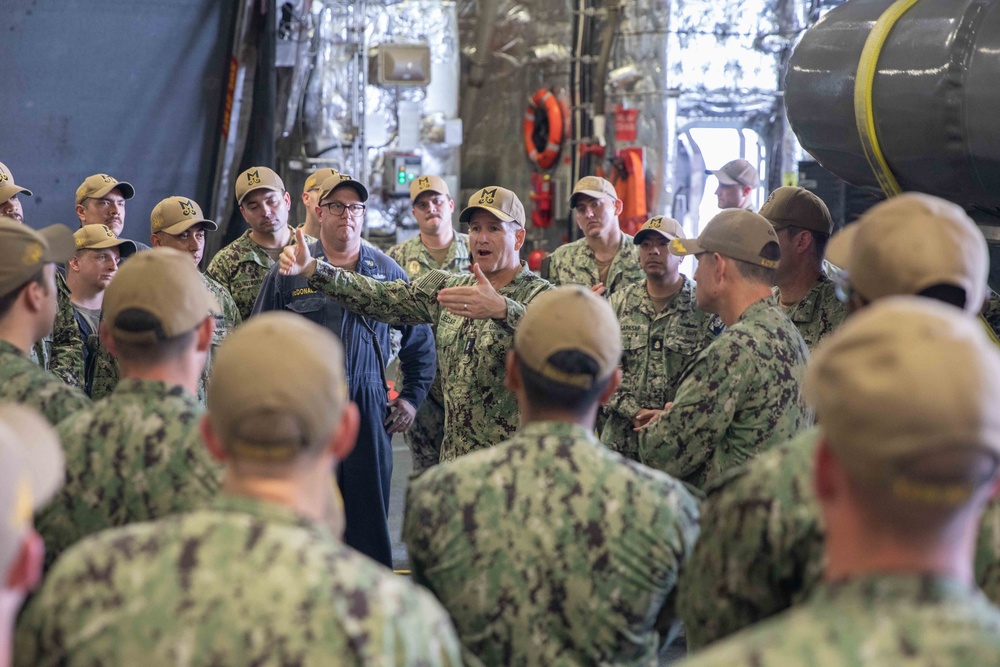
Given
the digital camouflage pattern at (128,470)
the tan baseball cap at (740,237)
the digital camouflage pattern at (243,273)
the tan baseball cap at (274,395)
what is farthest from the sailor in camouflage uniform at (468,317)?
the tan baseball cap at (274,395)

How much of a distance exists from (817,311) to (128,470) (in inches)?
107

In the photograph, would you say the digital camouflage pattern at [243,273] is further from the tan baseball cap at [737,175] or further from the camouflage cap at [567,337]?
the camouflage cap at [567,337]

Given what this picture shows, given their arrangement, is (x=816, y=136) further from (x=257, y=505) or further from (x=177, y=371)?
(x=257, y=505)

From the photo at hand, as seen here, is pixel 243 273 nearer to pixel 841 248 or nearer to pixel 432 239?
pixel 432 239

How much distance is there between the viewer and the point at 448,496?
2.21 meters

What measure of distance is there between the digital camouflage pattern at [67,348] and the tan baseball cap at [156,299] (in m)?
2.03

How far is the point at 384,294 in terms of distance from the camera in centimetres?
420

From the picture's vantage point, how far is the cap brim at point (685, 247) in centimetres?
363

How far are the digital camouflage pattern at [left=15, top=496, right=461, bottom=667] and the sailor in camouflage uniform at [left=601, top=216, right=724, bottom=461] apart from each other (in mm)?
2918

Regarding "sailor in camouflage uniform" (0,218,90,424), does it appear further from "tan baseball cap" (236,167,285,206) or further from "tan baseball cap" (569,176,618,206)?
"tan baseball cap" (569,176,618,206)

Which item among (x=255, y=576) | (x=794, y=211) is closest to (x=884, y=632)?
(x=255, y=576)

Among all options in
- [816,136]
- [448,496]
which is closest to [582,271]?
[816,136]

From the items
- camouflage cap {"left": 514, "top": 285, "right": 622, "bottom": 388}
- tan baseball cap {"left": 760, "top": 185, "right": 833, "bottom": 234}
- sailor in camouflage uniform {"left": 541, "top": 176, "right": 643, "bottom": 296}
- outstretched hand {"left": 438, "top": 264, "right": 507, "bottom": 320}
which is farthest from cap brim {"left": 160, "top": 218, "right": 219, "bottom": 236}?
camouflage cap {"left": 514, "top": 285, "right": 622, "bottom": 388}

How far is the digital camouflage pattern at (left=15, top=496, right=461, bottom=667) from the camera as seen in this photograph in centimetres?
151
